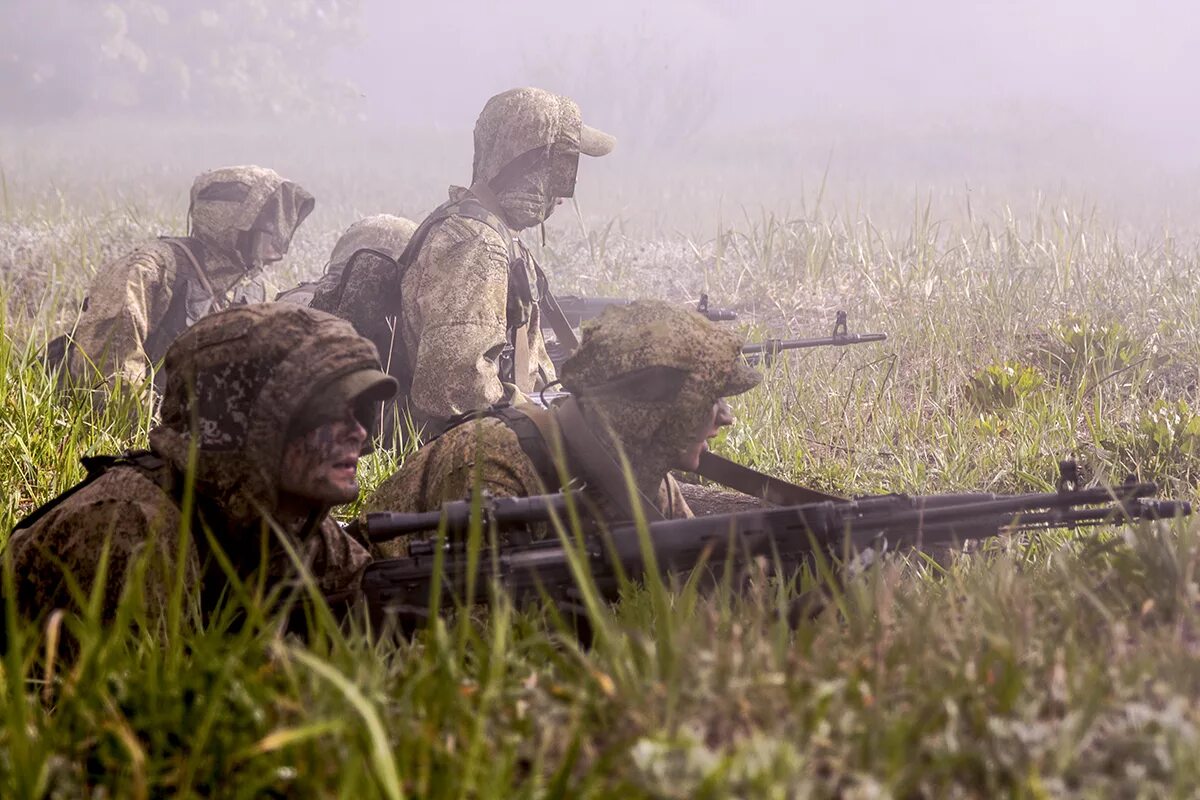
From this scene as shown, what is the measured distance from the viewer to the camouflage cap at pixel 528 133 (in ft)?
21.4

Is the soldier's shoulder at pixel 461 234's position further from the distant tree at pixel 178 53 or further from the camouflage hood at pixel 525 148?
the distant tree at pixel 178 53

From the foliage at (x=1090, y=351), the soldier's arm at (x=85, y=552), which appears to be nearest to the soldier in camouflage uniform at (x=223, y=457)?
→ the soldier's arm at (x=85, y=552)

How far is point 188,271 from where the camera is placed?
7617mm

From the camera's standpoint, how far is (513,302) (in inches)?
242

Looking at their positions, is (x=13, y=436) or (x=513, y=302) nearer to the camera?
(x=13, y=436)

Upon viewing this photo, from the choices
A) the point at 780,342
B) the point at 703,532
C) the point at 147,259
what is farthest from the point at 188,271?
the point at 703,532

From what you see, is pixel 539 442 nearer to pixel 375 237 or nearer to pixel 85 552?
pixel 85 552

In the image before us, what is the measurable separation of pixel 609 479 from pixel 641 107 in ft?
140

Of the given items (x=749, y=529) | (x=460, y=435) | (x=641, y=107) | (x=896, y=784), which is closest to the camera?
(x=896, y=784)

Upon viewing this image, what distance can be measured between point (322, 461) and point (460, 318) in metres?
2.55

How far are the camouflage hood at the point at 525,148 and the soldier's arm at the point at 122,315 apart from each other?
224cm

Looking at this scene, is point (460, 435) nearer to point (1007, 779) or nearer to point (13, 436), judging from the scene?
point (13, 436)

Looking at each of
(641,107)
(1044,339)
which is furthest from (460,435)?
(641,107)

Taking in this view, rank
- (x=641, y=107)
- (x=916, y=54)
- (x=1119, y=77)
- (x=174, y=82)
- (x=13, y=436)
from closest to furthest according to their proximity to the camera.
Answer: (x=13, y=436), (x=641, y=107), (x=174, y=82), (x=1119, y=77), (x=916, y=54)
